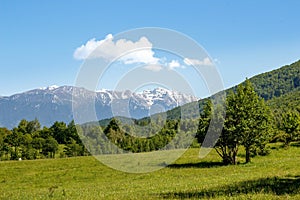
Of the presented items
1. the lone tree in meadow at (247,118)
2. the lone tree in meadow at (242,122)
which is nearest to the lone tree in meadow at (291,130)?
the lone tree in meadow at (247,118)

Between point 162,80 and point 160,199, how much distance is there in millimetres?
11360

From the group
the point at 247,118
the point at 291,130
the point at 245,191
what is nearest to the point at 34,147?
the point at 291,130

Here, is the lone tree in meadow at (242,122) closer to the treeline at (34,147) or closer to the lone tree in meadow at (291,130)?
the lone tree in meadow at (291,130)

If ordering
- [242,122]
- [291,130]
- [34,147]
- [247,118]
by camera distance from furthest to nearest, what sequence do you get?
[34,147]
[291,130]
[247,118]
[242,122]

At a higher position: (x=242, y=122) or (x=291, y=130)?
(x=242, y=122)

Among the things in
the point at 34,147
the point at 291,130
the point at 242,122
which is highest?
the point at 34,147

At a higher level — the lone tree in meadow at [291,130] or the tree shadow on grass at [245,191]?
the lone tree in meadow at [291,130]

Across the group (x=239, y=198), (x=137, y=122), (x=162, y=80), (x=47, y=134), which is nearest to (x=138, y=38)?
(x=162, y=80)

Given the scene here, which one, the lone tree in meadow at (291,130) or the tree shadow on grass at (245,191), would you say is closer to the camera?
the tree shadow on grass at (245,191)

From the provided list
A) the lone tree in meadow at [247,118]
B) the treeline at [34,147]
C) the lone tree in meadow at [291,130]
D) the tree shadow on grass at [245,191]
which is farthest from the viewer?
the treeline at [34,147]

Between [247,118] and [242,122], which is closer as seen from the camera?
[242,122]

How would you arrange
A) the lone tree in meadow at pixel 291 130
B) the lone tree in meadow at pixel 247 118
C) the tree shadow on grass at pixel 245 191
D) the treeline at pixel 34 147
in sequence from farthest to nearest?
the treeline at pixel 34 147 → the lone tree in meadow at pixel 291 130 → the lone tree in meadow at pixel 247 118 → the tree shadow on grass at pixel 245 191

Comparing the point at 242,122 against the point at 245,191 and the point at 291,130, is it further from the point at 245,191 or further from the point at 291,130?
the point at 245,191

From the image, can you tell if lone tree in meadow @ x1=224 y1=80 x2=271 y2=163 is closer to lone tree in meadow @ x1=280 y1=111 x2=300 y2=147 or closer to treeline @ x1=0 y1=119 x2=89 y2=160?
lone tree in meadow @ x1=280 y1=111 x2=300 y2=147
